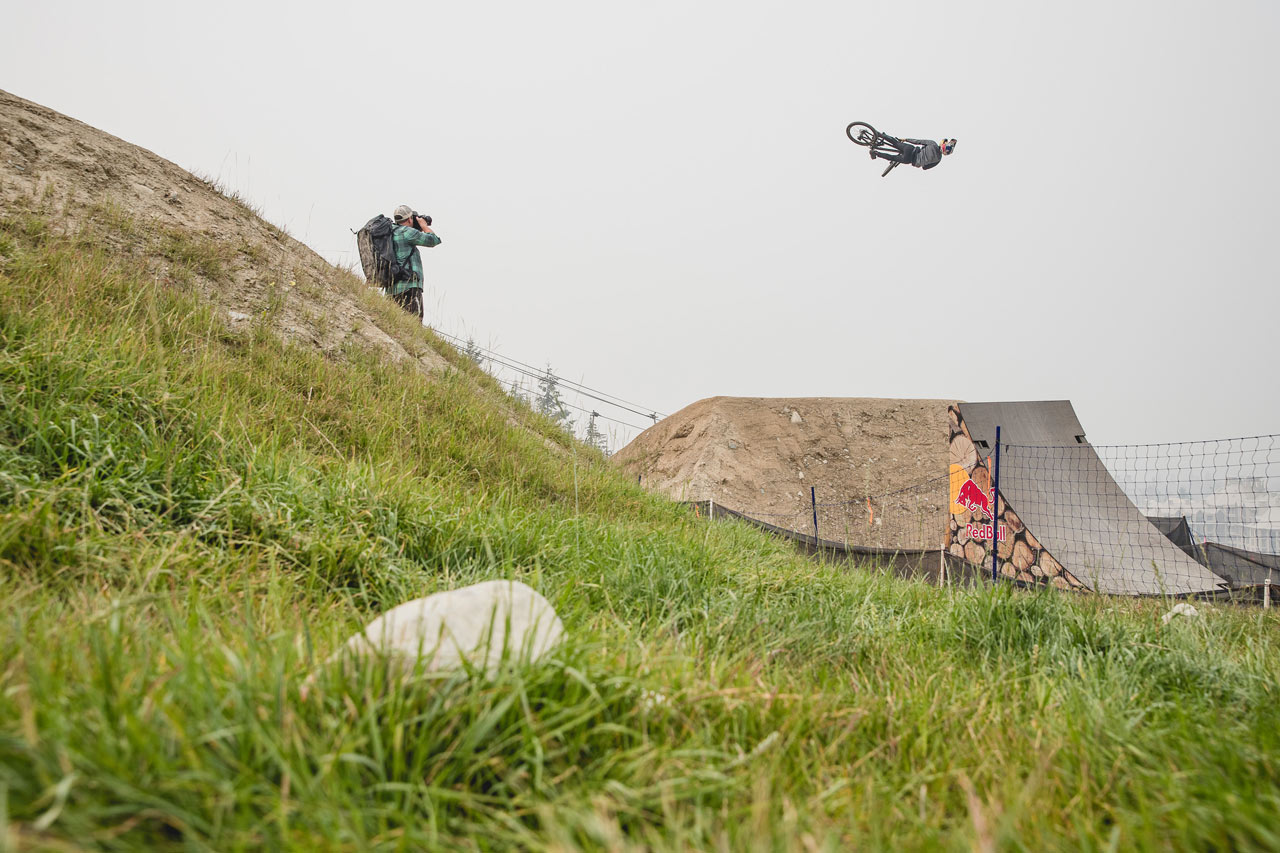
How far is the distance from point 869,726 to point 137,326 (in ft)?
14.6

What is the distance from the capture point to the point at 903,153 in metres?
13.4

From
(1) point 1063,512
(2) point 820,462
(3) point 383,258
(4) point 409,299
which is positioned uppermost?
(3) point 383,258

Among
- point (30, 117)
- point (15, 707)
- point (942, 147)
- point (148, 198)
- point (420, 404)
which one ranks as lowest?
point (15, 707)

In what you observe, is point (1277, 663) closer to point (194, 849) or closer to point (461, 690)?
point (461, 690)

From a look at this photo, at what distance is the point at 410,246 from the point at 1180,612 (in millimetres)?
9532

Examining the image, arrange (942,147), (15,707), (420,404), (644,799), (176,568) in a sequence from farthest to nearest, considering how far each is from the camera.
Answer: (942,147) < (420,404) < (176,568) < (644,799) < (15,707)

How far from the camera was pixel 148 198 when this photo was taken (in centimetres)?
591

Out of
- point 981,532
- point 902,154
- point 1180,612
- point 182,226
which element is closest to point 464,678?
point 1180,612

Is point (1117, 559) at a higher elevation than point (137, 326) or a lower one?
lower

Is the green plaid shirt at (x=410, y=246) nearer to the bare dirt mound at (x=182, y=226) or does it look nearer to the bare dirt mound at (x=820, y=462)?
the bare dirt mound at (x=182, y=226)

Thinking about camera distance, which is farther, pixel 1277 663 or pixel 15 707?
pixel 1277 663

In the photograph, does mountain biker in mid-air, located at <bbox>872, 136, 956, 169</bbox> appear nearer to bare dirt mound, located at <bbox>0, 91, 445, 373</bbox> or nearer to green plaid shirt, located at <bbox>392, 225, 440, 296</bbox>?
green plaid shirt, located at <bbox>392, 225, 440, 296</bbox>

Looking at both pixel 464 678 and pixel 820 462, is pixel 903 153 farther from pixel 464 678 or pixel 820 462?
pixel 464 678

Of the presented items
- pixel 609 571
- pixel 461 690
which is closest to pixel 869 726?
pixel 461 690
